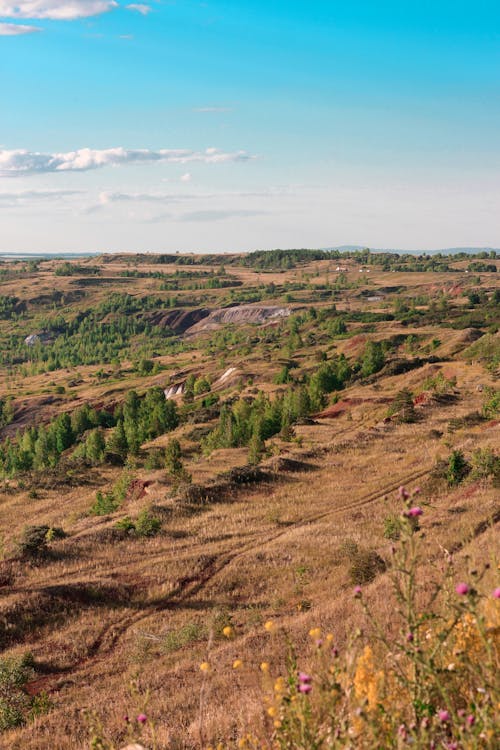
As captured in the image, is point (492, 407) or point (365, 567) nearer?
point (365, 567)

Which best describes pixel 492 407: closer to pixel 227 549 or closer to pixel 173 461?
pixel 173 461

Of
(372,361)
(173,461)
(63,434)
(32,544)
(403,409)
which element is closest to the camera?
(32,544)

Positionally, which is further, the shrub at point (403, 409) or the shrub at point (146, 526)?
the shrub at point (403, 409)

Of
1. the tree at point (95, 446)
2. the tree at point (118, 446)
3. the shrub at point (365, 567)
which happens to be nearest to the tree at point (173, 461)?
the tree at point (118, 446)

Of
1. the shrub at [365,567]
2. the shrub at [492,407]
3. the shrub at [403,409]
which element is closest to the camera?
the shrub at [365,567]

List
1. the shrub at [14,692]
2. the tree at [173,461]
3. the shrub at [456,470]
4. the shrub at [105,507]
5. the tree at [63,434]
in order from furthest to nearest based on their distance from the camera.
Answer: the tree at [63,434] → the tree at [173,461] → the shrub at [105,507] → the shrub at [456,470] → the shrub at [14,692]

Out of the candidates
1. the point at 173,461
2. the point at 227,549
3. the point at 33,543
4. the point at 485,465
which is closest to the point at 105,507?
the point at 173,461

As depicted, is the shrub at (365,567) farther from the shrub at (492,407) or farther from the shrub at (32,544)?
the shrub at (492,407)

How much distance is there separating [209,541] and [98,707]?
18.8 m

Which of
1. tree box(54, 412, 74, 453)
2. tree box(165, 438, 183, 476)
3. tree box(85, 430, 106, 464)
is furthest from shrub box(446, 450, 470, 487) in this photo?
tree box(54, 412, 74, 453)

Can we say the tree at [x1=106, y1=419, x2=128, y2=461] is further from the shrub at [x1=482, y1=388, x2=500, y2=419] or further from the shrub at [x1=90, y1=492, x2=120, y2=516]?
the shrub at [x1=482, y1=388, x2=500, y2=419]

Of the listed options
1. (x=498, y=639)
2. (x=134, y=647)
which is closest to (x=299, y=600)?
(x=134, y=647)

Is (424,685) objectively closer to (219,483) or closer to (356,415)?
(219,483)

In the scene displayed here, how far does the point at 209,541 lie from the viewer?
3388cm
